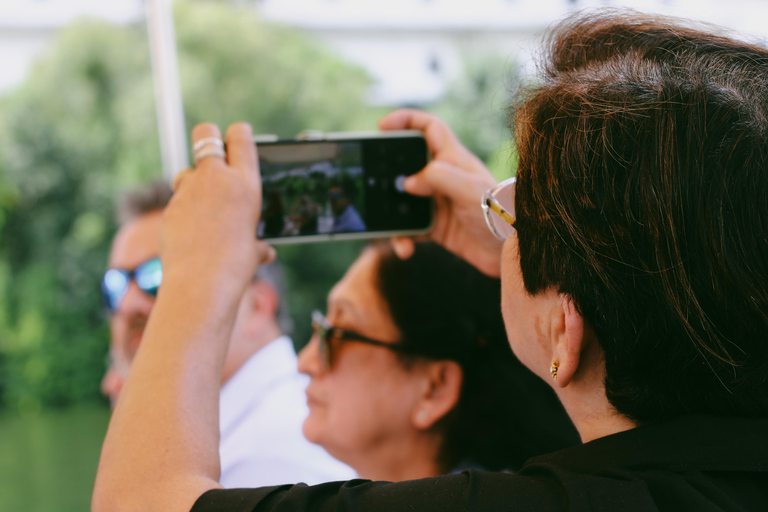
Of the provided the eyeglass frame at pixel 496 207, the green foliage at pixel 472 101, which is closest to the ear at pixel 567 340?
the eyeglass frame at pixel 496 207

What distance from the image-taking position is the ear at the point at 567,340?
57 centimetres

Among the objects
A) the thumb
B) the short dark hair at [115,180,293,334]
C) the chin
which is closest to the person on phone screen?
the thumb

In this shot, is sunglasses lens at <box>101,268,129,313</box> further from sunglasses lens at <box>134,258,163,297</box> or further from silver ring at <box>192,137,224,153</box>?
silver ring at <box>192,137,224,153</box>

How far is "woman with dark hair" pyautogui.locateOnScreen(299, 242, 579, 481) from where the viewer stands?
1.37 meters

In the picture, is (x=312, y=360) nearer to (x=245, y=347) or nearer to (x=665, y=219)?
(x=245, y=347)

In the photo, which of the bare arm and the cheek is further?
the cheek

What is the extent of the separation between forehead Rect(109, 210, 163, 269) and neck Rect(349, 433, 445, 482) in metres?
0.88

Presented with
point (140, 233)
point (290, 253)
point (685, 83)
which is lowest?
point (290, 253)

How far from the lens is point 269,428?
1354 mm

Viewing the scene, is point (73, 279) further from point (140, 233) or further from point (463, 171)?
point (463, 171)

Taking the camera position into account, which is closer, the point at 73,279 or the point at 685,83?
the point at 685,83

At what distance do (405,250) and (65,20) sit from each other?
4897 mm

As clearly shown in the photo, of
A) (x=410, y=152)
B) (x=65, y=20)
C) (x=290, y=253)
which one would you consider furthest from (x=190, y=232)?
(x=65, y=20)

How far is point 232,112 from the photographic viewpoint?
440 centimetres
